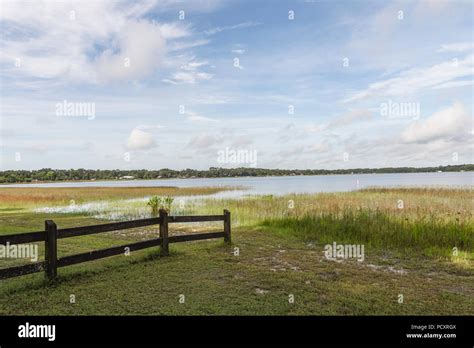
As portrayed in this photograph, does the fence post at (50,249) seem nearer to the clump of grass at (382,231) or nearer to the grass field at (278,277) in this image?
the grass field at (278,277)

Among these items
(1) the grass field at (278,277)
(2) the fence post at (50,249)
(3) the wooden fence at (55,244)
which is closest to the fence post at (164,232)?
(3) the wooden fence at (55,244)

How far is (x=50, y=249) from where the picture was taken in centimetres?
751

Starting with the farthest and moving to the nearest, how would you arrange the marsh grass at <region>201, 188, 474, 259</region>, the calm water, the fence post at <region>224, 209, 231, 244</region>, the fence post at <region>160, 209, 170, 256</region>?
the calm water → the fence post at <region>224, 209, 231, 244</region> → the marsh grass at <region>201, 188, 474, 259</region> → the fence post at <region>160, 209, 170, 256</region>

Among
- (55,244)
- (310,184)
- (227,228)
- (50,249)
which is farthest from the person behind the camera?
(310,184)

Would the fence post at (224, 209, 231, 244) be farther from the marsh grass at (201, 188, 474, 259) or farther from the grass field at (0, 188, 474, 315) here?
the marsh grass at (201, 188, 474, 259)

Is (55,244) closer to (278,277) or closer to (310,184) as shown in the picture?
(278,277)

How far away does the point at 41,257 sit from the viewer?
1046 cm

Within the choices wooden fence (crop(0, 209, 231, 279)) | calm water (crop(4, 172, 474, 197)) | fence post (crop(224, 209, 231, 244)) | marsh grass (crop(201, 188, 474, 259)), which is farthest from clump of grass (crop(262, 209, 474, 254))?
calm water (crop(4, 172, 474, 197))

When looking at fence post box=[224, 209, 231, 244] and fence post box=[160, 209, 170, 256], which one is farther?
fence post box=[224, 209, 231, 244]

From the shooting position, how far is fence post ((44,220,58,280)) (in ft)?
24.3

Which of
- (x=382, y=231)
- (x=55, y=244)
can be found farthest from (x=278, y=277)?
(x=382, y=231)

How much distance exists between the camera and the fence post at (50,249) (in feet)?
24.3
